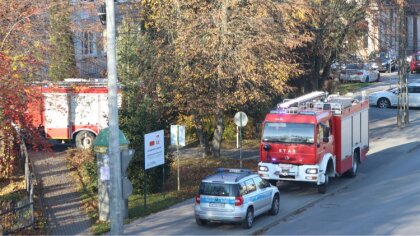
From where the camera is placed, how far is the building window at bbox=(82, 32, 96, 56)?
33.6m

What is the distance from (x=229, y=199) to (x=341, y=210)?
4.72m

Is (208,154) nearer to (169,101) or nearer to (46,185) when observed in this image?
(169,101)

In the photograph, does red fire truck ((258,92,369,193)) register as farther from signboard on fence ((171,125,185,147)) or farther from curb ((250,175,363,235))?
signboard on fence ((171,125,185,147))

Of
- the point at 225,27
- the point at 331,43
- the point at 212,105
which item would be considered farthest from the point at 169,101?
the point at 331,43

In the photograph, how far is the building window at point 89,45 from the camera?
1322 inches

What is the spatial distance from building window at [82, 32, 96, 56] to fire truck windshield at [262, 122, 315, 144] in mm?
12131

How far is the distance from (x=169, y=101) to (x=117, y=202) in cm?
1243

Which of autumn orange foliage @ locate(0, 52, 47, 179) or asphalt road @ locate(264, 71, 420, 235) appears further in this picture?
asphalt road @ locate(264, 71, 420, 235)

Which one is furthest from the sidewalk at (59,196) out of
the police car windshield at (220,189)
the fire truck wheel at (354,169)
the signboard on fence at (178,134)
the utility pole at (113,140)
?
the fire truck wheel at (354,169)

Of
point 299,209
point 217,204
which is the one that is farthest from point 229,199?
point 299,209

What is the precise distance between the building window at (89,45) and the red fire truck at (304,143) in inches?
484

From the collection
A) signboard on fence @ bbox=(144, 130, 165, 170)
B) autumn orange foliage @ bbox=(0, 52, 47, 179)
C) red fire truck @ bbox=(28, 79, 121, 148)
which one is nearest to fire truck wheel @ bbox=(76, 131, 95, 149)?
red fire truck @ bbox=(28, 79, 121, 148)

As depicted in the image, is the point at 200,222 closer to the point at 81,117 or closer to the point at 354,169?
the point at 354,169

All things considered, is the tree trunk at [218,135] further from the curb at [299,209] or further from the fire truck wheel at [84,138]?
the curb at [299,209]
